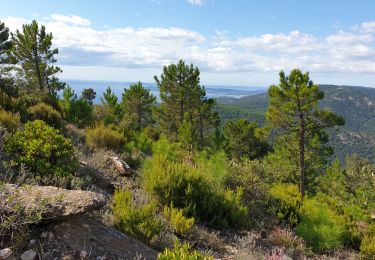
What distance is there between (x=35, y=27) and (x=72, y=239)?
29.2 meters

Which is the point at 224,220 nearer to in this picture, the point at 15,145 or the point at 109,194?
the point at 109,194

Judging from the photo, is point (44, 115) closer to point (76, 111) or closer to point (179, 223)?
point (76, 111)

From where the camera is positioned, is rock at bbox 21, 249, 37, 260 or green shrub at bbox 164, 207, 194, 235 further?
green shrub at bbox 164, 207, 194, 235

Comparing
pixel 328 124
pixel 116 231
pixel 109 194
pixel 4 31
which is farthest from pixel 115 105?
pixel 116 231

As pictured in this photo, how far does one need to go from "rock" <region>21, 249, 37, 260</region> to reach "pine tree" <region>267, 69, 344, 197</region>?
67.4 feet

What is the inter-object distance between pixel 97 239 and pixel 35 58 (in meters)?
30.1

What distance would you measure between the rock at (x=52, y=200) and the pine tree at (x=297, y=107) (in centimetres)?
1967

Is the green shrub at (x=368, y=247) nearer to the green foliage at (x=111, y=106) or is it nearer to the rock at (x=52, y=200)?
the rock at (x=52, y=200)

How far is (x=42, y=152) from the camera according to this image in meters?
5.88

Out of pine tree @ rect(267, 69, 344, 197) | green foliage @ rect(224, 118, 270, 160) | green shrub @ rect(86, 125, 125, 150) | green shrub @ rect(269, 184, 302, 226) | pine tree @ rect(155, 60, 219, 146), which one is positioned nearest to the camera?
green shrub @ rect(269, 184, 302, 226)

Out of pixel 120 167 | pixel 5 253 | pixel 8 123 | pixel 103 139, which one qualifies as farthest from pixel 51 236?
pixel 103 139

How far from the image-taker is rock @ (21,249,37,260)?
11.3 ft

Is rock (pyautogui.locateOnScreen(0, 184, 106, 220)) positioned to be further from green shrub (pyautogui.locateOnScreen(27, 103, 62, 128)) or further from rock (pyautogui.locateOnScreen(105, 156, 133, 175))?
green shrub (pyautogui.locateOnScreen(27, 103, 62, 128))

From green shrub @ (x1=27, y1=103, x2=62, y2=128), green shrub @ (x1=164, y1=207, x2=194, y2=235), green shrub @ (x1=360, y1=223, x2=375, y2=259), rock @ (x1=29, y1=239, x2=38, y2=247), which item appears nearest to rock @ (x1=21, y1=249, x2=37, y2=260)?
Answer: rock @ (x1=29, y1=239, x2=38, y2=247)
